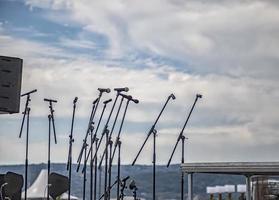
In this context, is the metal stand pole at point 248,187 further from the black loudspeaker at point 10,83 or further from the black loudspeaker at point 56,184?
the black loudspeaker at point 10,83

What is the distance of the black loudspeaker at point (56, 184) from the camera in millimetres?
5820

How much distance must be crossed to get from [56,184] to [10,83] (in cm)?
116

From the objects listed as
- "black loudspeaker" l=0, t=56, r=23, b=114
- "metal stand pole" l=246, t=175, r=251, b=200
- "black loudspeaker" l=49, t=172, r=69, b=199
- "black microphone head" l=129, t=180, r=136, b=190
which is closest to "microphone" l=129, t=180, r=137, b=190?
"black microphone head" l=129, t=180, r=136, b=190

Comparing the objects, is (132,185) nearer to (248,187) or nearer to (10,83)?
(248,187)

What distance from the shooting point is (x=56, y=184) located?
5852mm

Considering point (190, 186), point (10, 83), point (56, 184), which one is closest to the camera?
point (10, 83)

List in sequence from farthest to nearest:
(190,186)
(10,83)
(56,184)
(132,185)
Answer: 1. (132,185)
2. (56,184)
3. (190,186)
4. (10,83)

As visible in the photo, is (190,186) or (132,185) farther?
(132,185)

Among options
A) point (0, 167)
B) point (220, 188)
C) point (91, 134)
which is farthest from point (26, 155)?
point (220, 188)

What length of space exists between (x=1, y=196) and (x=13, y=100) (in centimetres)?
92

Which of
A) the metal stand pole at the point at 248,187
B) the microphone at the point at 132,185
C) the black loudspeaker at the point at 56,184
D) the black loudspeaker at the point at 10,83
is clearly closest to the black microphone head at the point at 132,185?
the microphone at the point at 132,185

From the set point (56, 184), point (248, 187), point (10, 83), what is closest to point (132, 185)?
point (56, 184)

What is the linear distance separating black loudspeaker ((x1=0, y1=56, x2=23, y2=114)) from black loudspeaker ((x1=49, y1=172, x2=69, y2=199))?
0.80 m

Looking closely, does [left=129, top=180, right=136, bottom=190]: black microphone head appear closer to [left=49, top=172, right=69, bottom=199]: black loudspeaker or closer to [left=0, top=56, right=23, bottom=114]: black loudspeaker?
[left=49, top=172, right=69, bottom=199]: black loudspeaker
